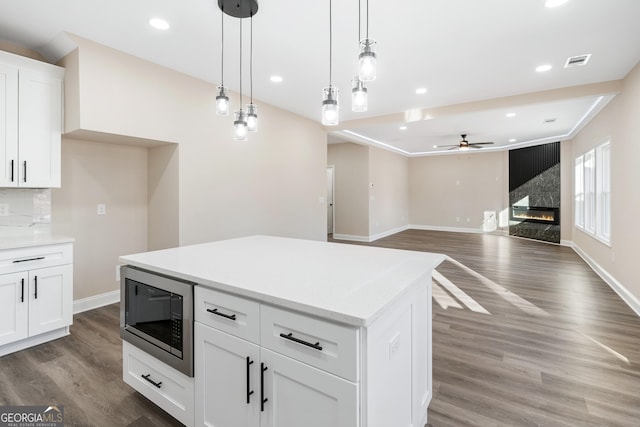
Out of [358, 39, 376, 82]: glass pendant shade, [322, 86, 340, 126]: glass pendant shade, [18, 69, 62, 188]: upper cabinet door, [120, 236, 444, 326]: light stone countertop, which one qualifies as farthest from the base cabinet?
[18, 69, 62, 188]: upper cabinet door

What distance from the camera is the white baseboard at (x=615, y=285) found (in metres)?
3.47

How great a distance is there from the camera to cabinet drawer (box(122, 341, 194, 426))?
1599mm

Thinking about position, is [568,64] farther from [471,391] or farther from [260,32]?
[471,391]

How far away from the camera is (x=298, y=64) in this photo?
348 centimetres

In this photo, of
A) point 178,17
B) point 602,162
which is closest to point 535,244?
point 602,162

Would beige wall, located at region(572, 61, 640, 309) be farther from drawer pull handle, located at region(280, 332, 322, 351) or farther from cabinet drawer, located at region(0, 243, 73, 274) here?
cabinet drawer, located at region(0, 243, 73, 274)

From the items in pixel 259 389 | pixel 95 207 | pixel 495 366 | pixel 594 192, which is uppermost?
pixel 594 192

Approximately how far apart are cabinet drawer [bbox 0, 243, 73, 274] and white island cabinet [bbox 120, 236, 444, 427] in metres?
1.46

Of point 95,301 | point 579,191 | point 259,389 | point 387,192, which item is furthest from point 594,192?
point 95,301

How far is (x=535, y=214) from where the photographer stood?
8.33 m

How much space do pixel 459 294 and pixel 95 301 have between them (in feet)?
14.2

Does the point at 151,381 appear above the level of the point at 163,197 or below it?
below

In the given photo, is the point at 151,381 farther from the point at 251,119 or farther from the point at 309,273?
the point at 251,119

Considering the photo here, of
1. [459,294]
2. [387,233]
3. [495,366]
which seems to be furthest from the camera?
[387,233]
